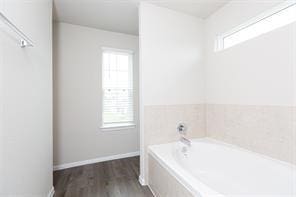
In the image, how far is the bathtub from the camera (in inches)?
48.6

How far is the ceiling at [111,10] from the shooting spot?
79.8 inches

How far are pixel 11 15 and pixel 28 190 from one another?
1.30 m

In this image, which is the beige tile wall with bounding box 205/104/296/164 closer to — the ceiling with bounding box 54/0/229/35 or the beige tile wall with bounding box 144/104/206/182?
the beige tile wall with bounding box 144/104/206/182

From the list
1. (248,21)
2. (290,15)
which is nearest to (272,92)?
(290,15)

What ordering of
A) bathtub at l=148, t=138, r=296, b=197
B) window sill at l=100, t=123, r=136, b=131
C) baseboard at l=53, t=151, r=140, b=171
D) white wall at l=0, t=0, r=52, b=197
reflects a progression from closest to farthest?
white wall at l=0, t=0, r=52, b=197 → bathtub at l=148, t=138, r=296, b=197 → baseboard at l=53, t=151, r=140, b=171 → window sill at l=100, t=123, r=136, b=131

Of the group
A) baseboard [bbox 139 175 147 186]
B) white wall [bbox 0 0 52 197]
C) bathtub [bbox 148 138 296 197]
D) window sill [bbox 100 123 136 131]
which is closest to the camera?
white wall [bbox 0 0 52 197]

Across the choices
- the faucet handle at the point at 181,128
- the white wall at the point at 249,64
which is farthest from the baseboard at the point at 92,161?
the white wall at the point at 249,64

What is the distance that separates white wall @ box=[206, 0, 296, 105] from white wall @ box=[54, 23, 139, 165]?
6.44ft

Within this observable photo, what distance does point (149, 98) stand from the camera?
2.03 meters

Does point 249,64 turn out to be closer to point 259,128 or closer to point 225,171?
point 259,128

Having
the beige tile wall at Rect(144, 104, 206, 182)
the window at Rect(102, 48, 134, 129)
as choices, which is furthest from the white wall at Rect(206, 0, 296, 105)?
the window at Rect(102, 48, 134, 129)

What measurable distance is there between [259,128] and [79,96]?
2.77 m

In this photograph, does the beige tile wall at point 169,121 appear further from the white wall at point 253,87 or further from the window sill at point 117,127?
the window sill at point 117,127

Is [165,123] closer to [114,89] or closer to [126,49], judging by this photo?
[114,89]
